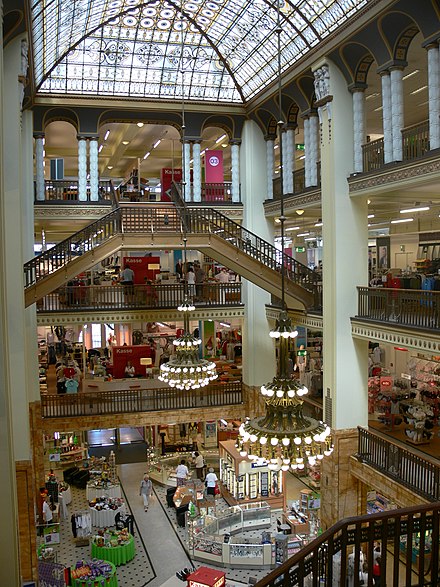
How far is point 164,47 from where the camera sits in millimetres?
20547

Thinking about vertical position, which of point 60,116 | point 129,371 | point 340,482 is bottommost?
point 340,482

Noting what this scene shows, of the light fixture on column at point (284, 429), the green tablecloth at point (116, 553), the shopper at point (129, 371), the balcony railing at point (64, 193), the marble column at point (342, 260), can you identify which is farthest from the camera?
the shopper at point (129, 371)

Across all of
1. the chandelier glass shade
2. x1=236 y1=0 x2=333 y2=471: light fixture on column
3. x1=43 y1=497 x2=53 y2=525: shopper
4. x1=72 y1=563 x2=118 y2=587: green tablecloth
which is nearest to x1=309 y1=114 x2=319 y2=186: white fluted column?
the chandelier glass shade

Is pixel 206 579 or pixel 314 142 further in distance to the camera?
pixel 314 142

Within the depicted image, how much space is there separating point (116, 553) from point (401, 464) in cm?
772

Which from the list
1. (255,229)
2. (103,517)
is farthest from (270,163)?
(103,517)

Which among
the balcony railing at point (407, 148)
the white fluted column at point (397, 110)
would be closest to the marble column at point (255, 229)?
the balcony railing at point (407, 148)

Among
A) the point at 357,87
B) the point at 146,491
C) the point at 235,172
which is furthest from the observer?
the point at 235,172

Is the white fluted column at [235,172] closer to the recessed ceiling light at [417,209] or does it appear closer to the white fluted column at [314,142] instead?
the white fluted column at [314,142]

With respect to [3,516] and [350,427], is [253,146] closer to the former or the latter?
[350,427]

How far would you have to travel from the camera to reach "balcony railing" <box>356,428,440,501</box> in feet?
41.1

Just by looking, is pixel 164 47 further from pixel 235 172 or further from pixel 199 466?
pixel 199 466

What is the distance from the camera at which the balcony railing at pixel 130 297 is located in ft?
67.1

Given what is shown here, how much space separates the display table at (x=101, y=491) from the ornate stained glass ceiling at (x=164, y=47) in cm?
1305
